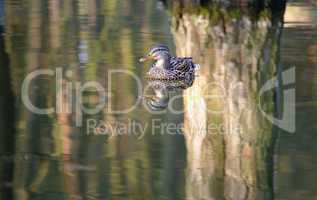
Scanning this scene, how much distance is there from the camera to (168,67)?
8.57 meters

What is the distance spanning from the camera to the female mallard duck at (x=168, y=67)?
26.8 feet

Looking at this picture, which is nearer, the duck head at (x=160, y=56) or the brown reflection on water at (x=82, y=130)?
the brown reflection on water at (x=82, y=130)

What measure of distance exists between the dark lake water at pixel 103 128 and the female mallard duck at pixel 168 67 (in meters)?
0.17

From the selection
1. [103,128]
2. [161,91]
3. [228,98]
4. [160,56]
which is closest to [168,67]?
[160,56]

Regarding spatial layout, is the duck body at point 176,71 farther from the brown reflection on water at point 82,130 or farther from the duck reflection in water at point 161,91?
the brown reflection on water at point 82,130

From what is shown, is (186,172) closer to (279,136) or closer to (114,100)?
(279,136)

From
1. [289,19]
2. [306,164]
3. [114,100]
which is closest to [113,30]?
[289,19]

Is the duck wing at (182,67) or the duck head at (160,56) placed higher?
the duck head at (160,56)

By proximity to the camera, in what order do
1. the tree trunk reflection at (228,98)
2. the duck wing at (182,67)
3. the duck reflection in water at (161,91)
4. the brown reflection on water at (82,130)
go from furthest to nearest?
the duck wing at (182,67) → the duck reflection in water at (161,91) → the tree trunk reflection at (228,98) → the brown reflection on water at (82,130)

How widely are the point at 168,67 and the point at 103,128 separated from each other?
6.60 feet

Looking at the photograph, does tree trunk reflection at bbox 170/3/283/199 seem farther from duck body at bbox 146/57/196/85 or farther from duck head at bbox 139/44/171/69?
duck head at bbox 139/44/171/69

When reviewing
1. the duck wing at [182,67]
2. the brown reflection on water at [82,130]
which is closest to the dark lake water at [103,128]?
the brown reflection on water at [82,130]

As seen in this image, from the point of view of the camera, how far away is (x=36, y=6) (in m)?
15.0

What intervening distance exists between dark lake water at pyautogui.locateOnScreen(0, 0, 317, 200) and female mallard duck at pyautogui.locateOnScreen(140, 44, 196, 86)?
17 cm
